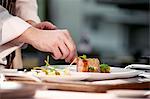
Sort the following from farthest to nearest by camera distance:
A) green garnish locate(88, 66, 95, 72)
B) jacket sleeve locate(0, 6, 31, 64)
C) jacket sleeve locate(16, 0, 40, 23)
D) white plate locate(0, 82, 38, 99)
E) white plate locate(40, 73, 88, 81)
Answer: jacket sleeve locate(16, 0, 40, 23)
jacket sleeve locate(0, 6, 31, 64)
green garnish locate(88, 66, 95, 72)
white plate locate(40, 73, 88, 81)
white plate locate(0, 82, 38, 99)

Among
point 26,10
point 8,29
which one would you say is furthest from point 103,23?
point 8,29

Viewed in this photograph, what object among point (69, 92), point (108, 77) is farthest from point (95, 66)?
point (69, 92)

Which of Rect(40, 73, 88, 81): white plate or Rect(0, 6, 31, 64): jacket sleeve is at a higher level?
Rect(0, 6, 31, 64): jacket sleeve

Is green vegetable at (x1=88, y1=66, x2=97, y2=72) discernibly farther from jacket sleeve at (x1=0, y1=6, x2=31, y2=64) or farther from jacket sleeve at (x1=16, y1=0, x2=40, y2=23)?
jacket sleeve at (x1=16, y1=0, x2=40, y2=23)

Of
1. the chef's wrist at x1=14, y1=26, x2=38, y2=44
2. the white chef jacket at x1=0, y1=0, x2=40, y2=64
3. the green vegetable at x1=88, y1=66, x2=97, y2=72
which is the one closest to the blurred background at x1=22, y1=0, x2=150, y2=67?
the white chef jacket at x1=0, y1=0, x2=40, y2=64

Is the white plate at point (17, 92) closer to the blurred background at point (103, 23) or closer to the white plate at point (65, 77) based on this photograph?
the white plate at point (65, 77)

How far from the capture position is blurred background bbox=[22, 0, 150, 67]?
4301 mm

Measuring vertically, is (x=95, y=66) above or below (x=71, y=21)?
below

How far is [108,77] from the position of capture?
883mm

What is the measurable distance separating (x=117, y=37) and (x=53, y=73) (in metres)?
3.47

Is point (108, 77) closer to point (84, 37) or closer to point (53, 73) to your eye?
point (53, 73)

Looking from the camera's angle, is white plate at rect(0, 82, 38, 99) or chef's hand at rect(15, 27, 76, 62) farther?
chef's hand at rect(15, 27, 76, 62)

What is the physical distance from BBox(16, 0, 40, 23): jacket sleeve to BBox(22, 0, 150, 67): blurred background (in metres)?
2.51

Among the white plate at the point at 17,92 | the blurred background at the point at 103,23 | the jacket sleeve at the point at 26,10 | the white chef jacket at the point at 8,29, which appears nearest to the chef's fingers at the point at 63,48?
the white chef jacket at the point at 8,29
